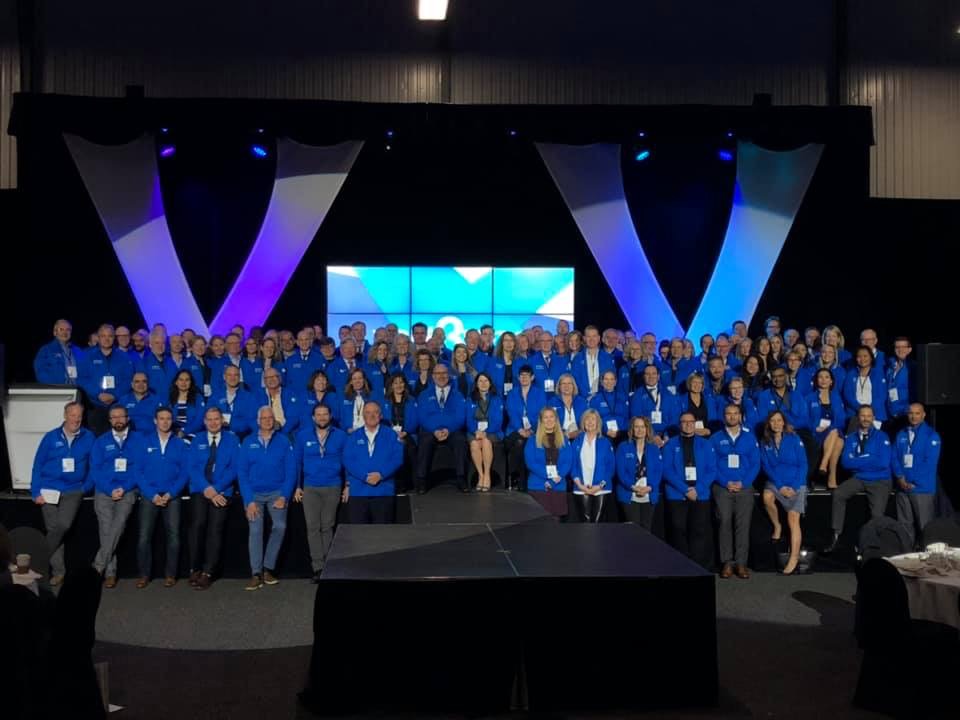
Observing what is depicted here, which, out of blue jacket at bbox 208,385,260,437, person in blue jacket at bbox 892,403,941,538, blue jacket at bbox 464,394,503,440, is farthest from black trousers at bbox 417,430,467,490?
person in blue jacket at bbox 892,403,941,538

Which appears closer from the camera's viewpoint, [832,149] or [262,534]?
[262,534]

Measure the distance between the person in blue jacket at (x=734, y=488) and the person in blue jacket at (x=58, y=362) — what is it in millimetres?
5983

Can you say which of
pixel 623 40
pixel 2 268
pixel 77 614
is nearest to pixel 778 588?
pixel 77 614

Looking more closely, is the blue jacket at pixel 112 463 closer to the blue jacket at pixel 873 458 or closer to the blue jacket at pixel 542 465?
the blue jacket at pixel 542 465

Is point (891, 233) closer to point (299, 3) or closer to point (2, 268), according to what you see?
point (299, 3)

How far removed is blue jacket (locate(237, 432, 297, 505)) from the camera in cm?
763

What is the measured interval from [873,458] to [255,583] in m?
5.39

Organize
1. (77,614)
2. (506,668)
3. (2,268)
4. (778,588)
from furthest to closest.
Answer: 1. (2,268)
2. (778,588)
3. (506,668)
4. (77,614)

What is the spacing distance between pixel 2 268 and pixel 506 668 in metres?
8.64

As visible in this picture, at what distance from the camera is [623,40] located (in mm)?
11297

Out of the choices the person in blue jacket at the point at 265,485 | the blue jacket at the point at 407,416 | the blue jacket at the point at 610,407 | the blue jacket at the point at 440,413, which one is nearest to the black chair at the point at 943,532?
the blue jacket at the point at 610,407

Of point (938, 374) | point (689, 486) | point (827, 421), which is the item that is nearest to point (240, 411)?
point (689, 486)

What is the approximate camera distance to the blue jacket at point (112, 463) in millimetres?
7559

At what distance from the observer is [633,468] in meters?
7.97
